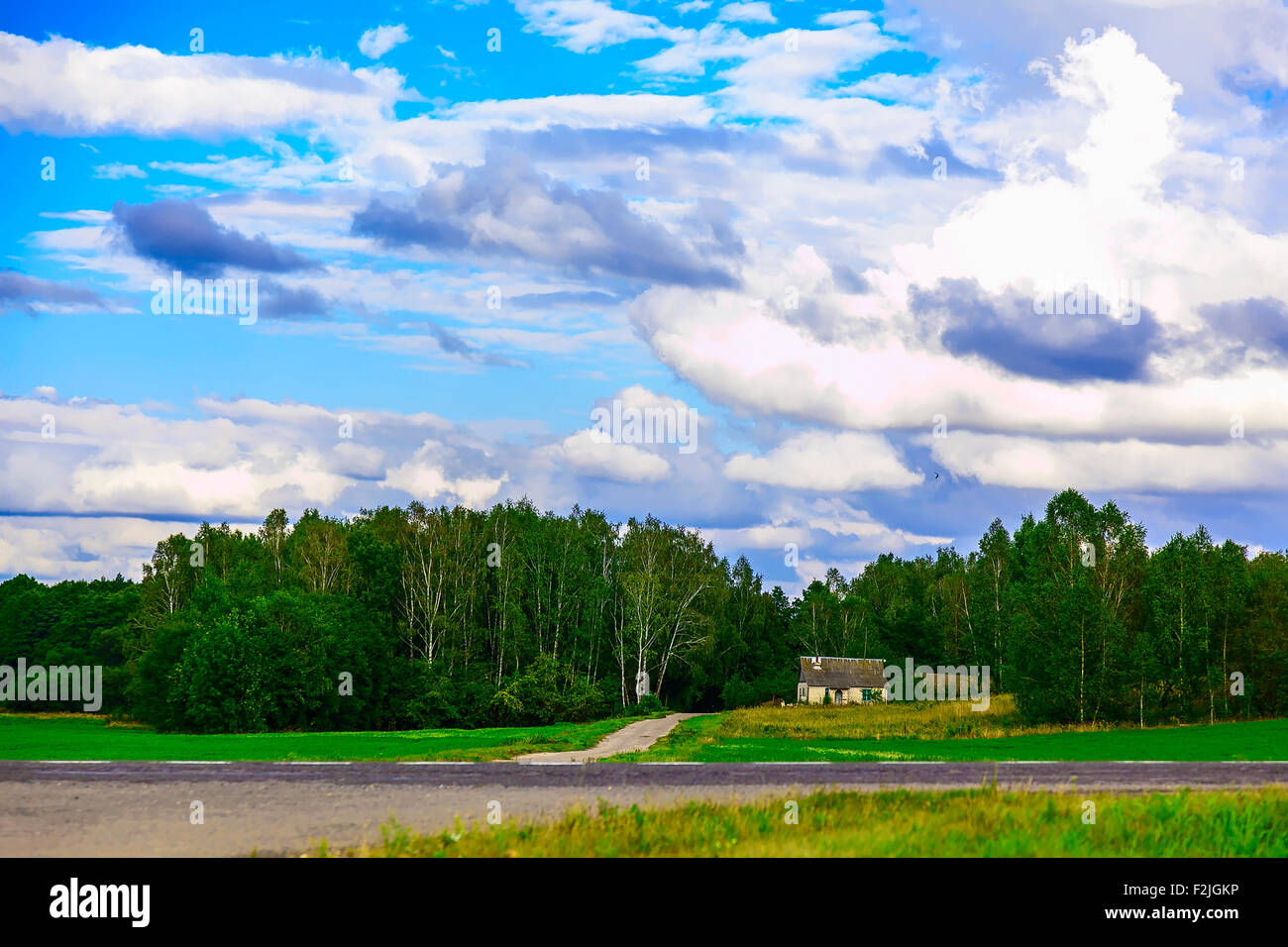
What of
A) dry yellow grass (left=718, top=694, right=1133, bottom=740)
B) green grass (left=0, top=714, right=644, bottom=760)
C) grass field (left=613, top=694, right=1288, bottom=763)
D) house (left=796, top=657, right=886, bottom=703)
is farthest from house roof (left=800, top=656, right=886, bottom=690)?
green grass (left=0, top=714, right=644, bottom=760)

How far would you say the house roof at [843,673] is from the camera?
12206 cm

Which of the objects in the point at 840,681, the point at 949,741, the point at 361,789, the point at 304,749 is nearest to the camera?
the point at 361,789

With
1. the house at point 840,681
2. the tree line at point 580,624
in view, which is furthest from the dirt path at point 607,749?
the house at point 840,681

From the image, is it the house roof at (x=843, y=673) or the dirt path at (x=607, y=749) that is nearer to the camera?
the dirt path at (x=607, y=749)

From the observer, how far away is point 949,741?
50156 millimetres

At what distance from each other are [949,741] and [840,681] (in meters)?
73.9

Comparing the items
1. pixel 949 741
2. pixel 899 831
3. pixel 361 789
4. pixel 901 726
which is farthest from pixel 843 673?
pixel 899 831

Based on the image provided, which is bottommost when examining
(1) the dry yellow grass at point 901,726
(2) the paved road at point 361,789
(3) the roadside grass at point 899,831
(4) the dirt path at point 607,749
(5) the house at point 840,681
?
(5) the house at point 840,681

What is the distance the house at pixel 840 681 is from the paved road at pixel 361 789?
305 feet

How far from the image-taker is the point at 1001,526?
125m

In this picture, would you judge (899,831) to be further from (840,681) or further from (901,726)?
(840,681)

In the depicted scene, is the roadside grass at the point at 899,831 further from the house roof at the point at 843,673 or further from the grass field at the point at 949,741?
the house roof at the point at 843,673
